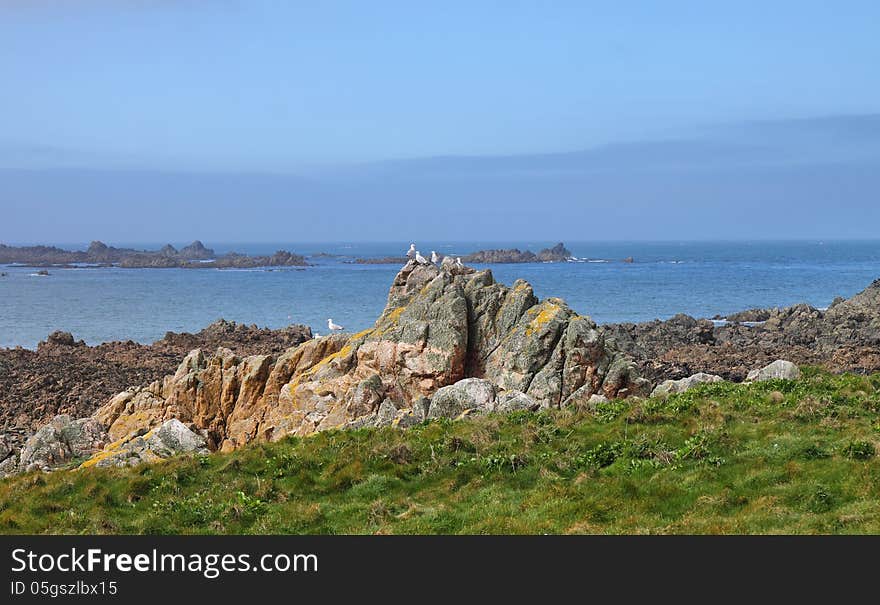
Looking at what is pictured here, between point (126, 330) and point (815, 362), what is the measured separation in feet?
222

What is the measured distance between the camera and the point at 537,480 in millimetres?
17531

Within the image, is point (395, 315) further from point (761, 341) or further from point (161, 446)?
point (761, 341)

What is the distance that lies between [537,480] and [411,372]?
50.7 ft

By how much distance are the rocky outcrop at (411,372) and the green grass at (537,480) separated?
5.69 metres

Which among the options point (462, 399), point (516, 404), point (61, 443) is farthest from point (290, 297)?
point (516, 404)

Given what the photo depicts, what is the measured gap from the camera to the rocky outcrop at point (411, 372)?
30.0 metres

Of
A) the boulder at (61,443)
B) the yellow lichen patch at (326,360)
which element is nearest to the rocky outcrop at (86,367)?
the boulder at (61,443)

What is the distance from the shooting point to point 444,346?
3262cm

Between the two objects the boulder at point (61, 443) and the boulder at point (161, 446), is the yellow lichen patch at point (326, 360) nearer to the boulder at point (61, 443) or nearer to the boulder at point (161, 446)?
the boulder at point (161, 446)

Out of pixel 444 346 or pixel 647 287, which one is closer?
pixel 444 346

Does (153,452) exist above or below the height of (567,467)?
below
